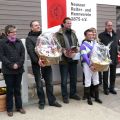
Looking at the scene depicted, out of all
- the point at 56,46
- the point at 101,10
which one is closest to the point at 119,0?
the point at 101,10

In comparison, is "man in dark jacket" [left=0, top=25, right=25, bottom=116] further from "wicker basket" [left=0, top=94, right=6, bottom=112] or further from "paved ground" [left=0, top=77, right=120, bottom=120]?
"paved ground" [left=0, top=77, right=120, bottom=120]

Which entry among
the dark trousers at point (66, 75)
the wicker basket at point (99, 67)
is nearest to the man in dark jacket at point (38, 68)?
the dark trousers at point (66, 75)

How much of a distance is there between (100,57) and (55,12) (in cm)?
143

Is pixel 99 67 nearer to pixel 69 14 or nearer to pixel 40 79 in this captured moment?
pixel 40 79

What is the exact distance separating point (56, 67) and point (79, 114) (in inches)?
57.7

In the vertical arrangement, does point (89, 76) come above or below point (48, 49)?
below

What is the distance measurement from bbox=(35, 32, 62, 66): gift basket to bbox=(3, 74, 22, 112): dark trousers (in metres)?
0.57

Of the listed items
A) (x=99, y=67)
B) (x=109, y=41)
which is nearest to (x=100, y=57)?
(x=99, y=67)

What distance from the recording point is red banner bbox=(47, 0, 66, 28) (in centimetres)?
720

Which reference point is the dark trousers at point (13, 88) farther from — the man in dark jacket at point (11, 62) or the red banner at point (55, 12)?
the red banner at point (55, 12)

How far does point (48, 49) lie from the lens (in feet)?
20.9

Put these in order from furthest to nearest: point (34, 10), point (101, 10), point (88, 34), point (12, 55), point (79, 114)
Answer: point (101, 10) < point (34, 10) < point (88, 34) < point (79, 114) < point (12, 55)

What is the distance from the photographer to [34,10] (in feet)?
30.1

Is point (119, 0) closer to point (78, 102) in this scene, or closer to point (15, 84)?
point (78, 102)
